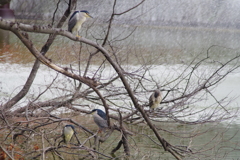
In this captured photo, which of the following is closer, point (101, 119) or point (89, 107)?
point (101, 119)

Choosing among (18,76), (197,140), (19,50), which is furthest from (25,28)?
(19,50)

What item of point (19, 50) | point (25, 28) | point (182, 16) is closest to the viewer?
point (25, 28)

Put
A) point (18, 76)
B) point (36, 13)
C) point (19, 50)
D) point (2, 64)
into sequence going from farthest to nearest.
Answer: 1. point (19, 50)
2. point (2, 64)
3. point (18, 76)
4. point (36, 13)

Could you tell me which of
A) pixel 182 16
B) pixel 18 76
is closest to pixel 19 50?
pixel 18 76

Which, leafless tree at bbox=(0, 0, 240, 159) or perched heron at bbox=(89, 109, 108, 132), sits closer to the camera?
leafless tree at bbox=(0, 0, 240, 159)

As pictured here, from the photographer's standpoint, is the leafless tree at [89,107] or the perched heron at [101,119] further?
the perched heron at [101,119]

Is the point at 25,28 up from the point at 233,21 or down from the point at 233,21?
down

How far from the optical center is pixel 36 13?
19.7 ft

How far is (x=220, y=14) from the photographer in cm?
3278

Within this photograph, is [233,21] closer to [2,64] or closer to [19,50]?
[19,50]

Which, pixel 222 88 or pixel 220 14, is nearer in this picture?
pixel 222 88

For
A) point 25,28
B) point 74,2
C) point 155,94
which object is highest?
point 74,2

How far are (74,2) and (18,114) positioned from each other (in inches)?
85.5

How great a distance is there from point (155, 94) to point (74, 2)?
223 centimetres
